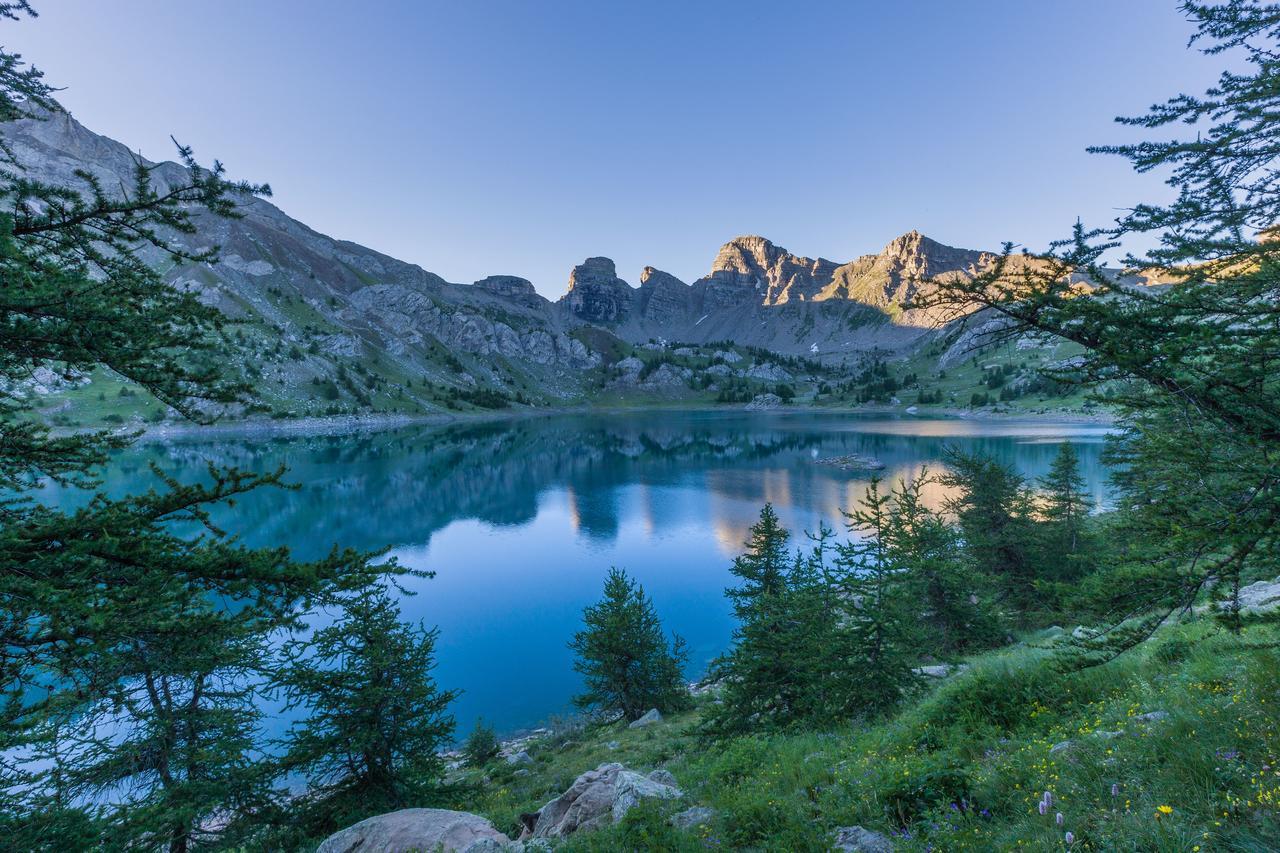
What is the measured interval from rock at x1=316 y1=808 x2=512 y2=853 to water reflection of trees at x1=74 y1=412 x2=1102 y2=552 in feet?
93.2

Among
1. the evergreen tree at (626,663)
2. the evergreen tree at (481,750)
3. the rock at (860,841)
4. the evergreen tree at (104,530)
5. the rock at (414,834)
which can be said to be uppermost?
the evergreen tree at (104,530)

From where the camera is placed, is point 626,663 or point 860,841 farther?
point 626,663

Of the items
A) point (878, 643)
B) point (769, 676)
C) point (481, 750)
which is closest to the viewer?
point (878, 643)

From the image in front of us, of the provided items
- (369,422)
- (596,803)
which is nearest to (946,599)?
(596,803)

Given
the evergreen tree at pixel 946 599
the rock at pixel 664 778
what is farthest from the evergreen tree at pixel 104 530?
the evergreen tree at pixel 946 599

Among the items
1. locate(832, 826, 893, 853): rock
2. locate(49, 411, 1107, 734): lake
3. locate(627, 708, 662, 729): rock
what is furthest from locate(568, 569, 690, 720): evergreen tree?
locate(832, 826, 893, 853): rock

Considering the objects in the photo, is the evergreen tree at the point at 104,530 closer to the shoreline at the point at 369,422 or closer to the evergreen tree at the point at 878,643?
the evergreen tree at the point at 878,643

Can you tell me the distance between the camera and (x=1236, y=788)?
5098 millimetres

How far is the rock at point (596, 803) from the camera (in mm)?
9320

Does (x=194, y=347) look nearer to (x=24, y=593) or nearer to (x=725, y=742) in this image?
(x=24, y=593)

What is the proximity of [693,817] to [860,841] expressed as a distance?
2926 mm

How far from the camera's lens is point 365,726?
14367mm

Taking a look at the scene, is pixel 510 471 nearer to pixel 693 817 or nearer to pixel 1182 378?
pixel 693 817

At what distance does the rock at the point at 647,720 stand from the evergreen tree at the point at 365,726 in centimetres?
859
